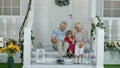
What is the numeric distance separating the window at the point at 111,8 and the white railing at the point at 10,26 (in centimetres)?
267

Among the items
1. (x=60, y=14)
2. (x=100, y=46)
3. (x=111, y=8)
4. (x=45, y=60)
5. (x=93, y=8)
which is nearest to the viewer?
(x=100, y=46)

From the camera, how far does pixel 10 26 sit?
46.3 ft

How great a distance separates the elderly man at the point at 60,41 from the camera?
39.9 feet

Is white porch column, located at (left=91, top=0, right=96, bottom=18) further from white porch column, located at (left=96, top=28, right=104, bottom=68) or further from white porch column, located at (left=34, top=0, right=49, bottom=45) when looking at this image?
white porch column, located at (left=96, top=28, right=104, bottom=68)

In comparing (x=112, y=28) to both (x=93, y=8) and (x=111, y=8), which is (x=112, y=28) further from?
(x=93, y=8)

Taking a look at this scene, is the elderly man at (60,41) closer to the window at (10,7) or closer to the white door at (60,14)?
the white door at (60,14)

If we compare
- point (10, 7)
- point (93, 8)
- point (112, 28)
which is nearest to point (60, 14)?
point (93, 8)

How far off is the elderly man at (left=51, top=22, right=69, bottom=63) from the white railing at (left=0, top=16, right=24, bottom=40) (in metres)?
1.70

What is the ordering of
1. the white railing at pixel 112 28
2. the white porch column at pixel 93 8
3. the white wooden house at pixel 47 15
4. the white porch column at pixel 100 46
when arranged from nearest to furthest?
the white porch column at pixel 100 46
the white porch column at pixel 93 8
the white wooden house at pixel 47 15
the white railing at pixel 112 28

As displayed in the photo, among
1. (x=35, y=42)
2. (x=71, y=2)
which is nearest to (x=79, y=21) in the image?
(x=71, y=2)

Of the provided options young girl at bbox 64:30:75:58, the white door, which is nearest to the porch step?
young girl at bbox 64:30:75:58

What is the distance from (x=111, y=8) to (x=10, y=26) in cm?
317

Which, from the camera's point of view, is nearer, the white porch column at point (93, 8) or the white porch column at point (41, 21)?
the white porch column at point (93, 8)

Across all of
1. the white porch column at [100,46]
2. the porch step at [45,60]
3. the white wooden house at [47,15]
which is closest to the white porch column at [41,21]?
the white wooden house at [47,15]
